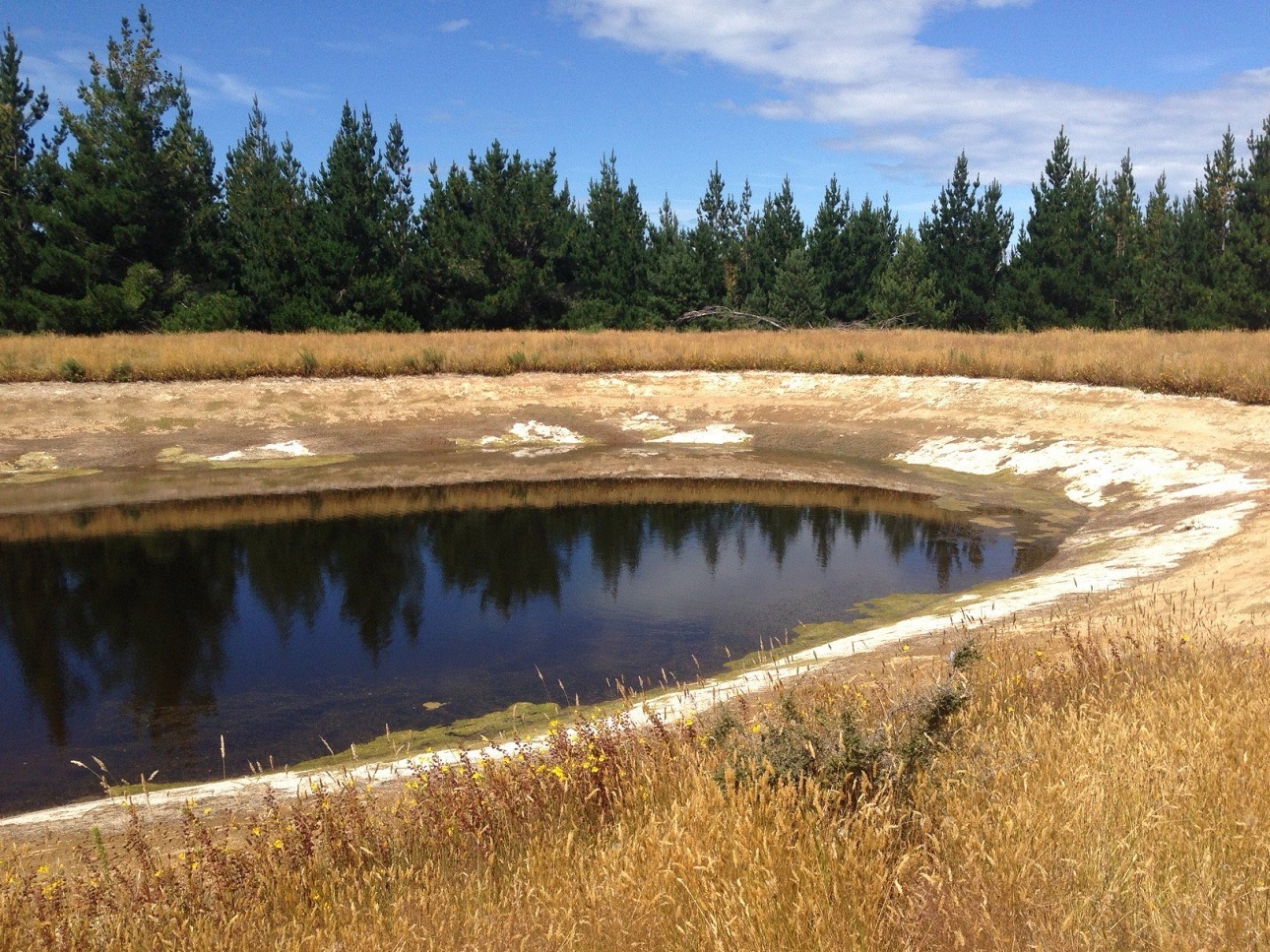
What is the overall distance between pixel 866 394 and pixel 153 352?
2389 centimetres

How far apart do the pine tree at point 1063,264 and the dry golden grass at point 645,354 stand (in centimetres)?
1415

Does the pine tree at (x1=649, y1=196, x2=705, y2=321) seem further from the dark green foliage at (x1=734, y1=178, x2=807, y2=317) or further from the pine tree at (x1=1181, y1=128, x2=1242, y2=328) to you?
the pine tree at (x1=1181, y1=128, x2=1242, y2=328)

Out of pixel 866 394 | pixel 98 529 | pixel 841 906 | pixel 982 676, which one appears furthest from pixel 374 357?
pixel 841 906

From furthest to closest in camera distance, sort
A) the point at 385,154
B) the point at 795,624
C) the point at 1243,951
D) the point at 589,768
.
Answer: the point at 385,154
the point at 795,624
the point at 589,768
the point at 1243,951

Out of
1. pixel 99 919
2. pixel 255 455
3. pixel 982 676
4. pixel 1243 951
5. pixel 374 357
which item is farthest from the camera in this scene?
pixel 374 357

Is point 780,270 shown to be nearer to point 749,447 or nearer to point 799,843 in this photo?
point 749,447

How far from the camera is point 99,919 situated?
4.73 meters

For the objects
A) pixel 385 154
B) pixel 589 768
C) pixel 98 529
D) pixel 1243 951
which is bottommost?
pixel 98 529

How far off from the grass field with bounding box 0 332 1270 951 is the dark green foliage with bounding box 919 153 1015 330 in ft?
152

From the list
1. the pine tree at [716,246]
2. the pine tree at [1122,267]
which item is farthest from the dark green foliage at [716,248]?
the pine tree at [1122,267]

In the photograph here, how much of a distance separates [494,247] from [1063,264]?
94.3ft

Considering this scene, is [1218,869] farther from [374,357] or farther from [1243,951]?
[374,357]

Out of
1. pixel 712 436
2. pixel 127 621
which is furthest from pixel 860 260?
pixel 127 621

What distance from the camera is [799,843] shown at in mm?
4344
